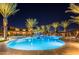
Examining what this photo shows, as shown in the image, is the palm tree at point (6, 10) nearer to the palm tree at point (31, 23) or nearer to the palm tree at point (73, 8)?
the palm tree at point (31, 23)

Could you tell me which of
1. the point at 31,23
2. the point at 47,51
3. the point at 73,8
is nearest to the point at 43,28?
the point at 31,23

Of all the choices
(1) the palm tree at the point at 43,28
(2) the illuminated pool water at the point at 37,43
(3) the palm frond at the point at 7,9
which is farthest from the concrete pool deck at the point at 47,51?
(3) the palm frond at the point at 7,9

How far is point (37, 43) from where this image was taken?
95.8 inches

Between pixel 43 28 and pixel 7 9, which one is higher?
pixel 7 9

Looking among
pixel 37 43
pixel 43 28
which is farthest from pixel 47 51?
pixel 43 28

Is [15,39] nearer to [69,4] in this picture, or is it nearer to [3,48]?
[3,48]

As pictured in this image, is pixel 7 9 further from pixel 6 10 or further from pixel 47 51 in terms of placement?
pixel 47 51

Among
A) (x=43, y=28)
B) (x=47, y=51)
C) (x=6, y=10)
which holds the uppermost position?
(x=6, y=10)

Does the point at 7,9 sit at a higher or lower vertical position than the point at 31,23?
higher

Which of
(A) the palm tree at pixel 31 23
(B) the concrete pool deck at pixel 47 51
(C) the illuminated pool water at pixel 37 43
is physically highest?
(A) the palm tree at pixel 31 23

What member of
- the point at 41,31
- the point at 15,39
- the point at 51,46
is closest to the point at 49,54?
the point at 51,46

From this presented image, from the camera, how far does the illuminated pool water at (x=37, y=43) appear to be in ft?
7.94

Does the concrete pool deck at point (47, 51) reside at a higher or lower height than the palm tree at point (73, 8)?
lower

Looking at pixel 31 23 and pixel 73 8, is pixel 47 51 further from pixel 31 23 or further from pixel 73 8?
pixel 73 8
